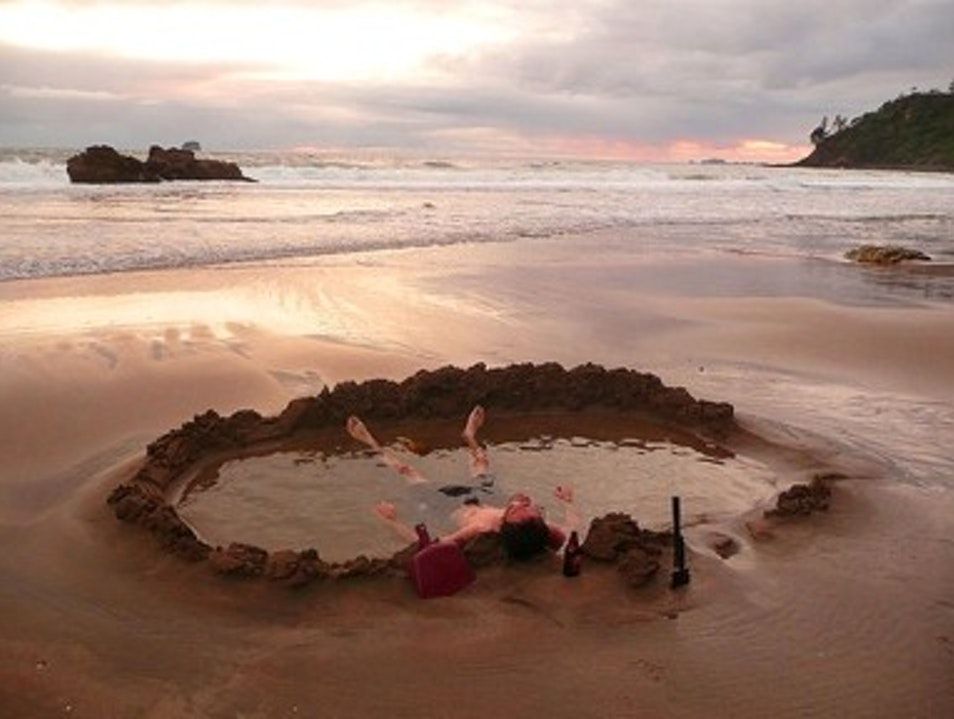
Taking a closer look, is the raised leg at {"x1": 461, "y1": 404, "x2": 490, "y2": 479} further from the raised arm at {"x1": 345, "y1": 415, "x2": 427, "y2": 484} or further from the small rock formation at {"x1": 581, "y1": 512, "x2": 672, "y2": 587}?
the small rock formation at {"x1": 581, "y1": 512, "x2": 672, "y2": 587}

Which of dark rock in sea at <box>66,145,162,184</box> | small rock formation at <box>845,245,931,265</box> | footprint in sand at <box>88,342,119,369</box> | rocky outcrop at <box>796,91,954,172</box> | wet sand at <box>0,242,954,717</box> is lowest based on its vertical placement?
wet sand at <box>0,242,954,717</box>

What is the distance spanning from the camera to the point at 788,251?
18922 millimetres

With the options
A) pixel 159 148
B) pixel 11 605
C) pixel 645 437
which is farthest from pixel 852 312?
pixel 159 148

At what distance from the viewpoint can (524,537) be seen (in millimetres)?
4879

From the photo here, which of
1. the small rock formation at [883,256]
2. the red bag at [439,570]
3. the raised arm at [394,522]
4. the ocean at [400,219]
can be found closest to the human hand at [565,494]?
the raised arm at [394,522]

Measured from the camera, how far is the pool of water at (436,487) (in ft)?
18.2

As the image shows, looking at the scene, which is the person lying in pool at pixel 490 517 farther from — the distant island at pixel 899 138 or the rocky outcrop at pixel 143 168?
the distant island at pixel 899 138

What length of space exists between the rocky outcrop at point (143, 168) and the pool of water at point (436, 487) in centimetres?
3707

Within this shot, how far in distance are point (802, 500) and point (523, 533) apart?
1957mm

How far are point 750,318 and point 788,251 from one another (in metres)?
Result: 8.01

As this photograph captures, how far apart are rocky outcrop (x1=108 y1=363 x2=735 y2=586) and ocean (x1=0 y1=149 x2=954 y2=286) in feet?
25.0

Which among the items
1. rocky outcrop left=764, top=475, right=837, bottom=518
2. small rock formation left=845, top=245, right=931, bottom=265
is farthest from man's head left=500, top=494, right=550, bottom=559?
small rock formation left=845, top=245, right=931, bottom=265

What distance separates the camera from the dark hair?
4879 mm

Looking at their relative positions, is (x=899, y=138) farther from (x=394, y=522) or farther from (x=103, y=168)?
(x=394, y=522)
